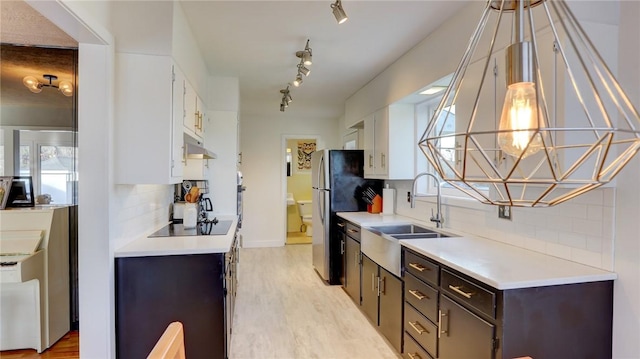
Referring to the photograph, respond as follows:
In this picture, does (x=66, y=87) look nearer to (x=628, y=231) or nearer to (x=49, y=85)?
(x=49, y=85)

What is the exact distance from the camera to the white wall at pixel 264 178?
6.31 m

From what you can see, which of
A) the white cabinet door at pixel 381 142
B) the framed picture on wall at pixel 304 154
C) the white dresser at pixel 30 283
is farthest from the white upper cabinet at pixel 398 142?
the framed picture on wall at pixel 304 154

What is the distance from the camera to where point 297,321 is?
327 centimetres

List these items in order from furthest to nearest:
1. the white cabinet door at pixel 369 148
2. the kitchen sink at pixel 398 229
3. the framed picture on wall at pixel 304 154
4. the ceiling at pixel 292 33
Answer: the framed picture on wall at pixel 304 154
the white cabinet door at pixel 369 148
the kitchen sink at pixel 398 229
the ceiling at pixel 292 33

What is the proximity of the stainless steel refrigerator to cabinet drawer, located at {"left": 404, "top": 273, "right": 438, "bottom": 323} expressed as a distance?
1.77 meters

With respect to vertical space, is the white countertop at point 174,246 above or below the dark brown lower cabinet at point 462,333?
above

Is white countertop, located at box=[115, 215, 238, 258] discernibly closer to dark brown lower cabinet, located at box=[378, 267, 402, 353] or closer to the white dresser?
the white dresser

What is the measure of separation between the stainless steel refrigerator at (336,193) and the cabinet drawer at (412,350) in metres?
1.75

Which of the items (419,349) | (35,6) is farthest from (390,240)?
(35,6)

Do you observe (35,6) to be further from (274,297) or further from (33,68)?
(274,297)

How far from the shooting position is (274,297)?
152 inches

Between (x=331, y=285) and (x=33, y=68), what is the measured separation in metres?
3.64

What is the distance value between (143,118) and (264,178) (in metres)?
4.22

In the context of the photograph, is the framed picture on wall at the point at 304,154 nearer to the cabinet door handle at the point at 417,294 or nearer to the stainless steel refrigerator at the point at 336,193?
→ the stainless steel refrigerator at the point at 336,193
